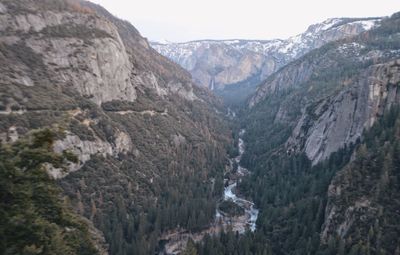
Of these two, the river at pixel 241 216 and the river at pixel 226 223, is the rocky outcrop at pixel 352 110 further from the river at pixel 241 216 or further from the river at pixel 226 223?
the river at pixel 226 223

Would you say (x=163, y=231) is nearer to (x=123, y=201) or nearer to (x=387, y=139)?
(x=123, y=201)

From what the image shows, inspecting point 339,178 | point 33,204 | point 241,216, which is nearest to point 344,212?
point 339,178

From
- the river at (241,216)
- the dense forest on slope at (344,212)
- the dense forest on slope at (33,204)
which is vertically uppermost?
the dense forest on slope at (33,204)

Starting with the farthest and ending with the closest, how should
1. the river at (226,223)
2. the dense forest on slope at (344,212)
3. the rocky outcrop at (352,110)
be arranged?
the rocky outcrop at (352,110) → the river at (226,223) → the dense forest on slope at (344,212)

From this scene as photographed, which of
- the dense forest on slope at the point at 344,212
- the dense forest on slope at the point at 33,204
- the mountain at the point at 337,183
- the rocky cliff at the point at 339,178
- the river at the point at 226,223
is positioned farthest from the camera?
the river at the point at 226,223

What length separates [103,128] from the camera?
143 m

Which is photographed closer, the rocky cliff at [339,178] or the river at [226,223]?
the rocky cliff at [339,178]

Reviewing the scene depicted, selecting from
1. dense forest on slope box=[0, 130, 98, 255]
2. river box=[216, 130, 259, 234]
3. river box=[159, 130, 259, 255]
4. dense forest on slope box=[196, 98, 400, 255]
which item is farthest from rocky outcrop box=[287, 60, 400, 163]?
dense forest on slope box=[0, 130, 98, 255]

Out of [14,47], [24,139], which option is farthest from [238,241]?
[14,47]

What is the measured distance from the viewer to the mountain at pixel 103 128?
11438cm

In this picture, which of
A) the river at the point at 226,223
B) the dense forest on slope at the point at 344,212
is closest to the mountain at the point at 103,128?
the river at the point at 226,223

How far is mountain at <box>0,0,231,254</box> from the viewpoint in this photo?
114m

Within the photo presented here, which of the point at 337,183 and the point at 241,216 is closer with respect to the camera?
the point at 337,183

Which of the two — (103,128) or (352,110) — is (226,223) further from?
(352,110)
